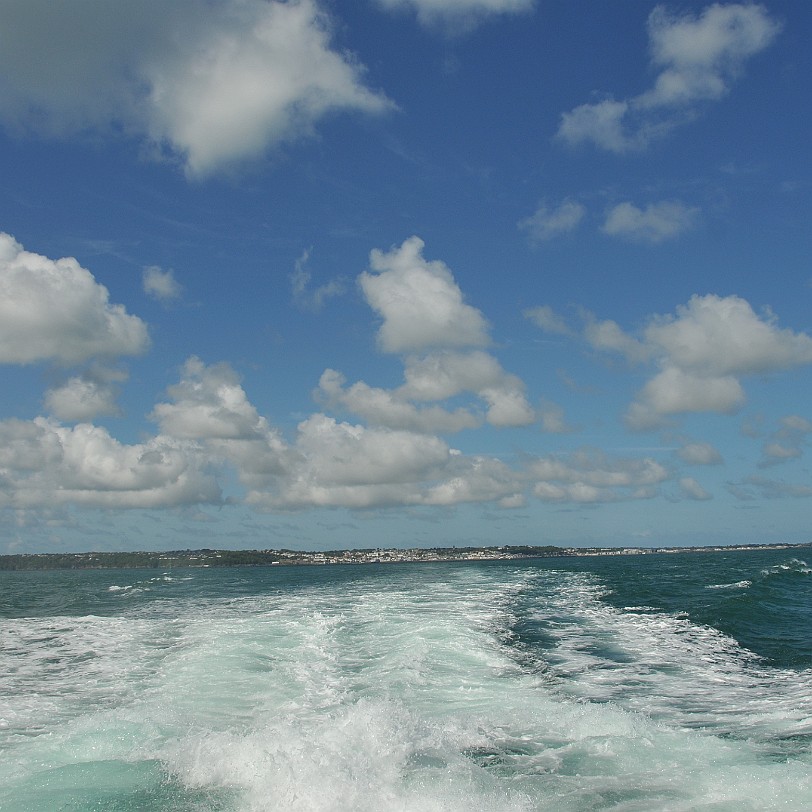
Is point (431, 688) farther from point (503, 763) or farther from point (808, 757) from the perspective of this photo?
point (808, 757)

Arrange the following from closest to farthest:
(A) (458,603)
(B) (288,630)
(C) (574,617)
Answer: (B) (288,630) → (C) (574,617) → (A) (458,603)

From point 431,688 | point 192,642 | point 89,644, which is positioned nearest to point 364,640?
point 192,642

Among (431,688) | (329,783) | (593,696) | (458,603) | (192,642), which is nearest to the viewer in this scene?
(329,783)

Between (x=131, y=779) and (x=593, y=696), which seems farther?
(x=593, y=696)

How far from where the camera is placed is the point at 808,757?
11766 millimetres

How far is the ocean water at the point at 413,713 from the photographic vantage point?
10.5m

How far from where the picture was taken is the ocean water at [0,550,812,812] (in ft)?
34.4

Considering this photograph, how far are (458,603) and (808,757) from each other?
92.9 ft

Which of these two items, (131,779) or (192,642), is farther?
(192,642)

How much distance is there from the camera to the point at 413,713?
15.3 metres

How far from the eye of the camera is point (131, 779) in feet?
36.8

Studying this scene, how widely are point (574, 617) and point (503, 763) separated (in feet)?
75.4

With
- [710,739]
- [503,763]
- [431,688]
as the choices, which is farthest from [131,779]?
[710,739]

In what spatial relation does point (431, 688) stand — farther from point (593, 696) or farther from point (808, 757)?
point (808, 757)
